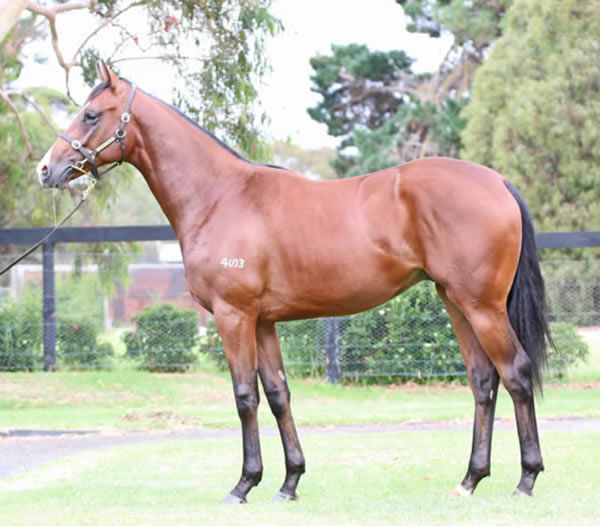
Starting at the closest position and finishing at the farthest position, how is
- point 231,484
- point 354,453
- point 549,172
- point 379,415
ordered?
point 231,484, point 354,453, point 379,415, point 549,172

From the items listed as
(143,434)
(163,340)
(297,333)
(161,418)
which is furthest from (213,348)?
(143,434)

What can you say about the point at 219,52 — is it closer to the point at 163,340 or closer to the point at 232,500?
the point at 163,340

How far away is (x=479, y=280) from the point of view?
16.3ft

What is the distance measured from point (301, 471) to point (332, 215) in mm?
1569

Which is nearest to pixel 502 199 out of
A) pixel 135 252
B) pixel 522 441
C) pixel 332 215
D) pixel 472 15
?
pixel 332 215

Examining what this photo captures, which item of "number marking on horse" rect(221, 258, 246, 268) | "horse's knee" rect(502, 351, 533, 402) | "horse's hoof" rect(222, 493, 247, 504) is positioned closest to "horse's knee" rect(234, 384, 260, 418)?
"horse's hoof" rect(222, 493, 247, 504)

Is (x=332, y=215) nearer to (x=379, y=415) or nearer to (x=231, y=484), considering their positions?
(x=231, y=484)

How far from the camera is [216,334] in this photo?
13344mm

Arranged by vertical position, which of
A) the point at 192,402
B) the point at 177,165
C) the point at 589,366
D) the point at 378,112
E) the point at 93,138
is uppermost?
the point at 378,112

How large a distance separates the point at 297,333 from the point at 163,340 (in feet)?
6.81

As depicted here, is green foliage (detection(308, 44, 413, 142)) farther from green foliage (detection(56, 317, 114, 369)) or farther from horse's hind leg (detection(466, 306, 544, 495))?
horse's hind leg (detection(466, 306, 544, 495))

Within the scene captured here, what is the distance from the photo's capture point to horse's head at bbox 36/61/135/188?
5242mm

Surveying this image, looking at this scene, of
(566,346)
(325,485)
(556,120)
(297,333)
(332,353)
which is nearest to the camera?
(325,485)

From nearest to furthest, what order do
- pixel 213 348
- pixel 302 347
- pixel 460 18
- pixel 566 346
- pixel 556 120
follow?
pixel 566 346, pixel 302 347, pixel 213 348, pixel 556 120, pixel 460 18
